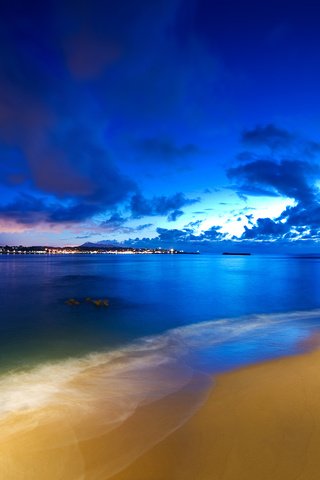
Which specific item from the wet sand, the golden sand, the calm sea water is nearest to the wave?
the golden sand

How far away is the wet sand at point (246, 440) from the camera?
16.9 feet

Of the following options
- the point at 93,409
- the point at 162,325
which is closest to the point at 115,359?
the point at 93,409

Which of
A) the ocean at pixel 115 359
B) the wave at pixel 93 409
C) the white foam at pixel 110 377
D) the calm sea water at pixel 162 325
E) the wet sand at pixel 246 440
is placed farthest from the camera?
the calm sea water at pixel 162 325

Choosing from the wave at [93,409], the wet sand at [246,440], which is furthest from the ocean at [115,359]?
the wet sand at [246,440]

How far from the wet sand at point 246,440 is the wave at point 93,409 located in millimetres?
384

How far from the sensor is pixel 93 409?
290 inches

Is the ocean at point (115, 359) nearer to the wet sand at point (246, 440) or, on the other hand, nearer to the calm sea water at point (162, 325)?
the calm sea water at point (162, 325)

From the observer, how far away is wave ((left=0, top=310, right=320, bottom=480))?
5582 mm

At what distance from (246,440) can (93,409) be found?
11.0ft

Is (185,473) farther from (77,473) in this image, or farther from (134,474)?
(77,473)

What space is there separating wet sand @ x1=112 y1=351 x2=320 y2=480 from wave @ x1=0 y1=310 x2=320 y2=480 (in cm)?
38

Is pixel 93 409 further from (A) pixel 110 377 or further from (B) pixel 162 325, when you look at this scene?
(B) pixel 162 325

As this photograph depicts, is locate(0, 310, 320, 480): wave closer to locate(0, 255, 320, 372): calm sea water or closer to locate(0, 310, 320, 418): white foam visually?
locate(0, 310, 320, 418): white foam

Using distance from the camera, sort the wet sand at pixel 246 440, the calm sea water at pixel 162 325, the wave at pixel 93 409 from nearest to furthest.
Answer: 1. the wet sand at pixel 246 440
2. the wave at pixel 93 409
3. the calm sea water at pixel 162 325
